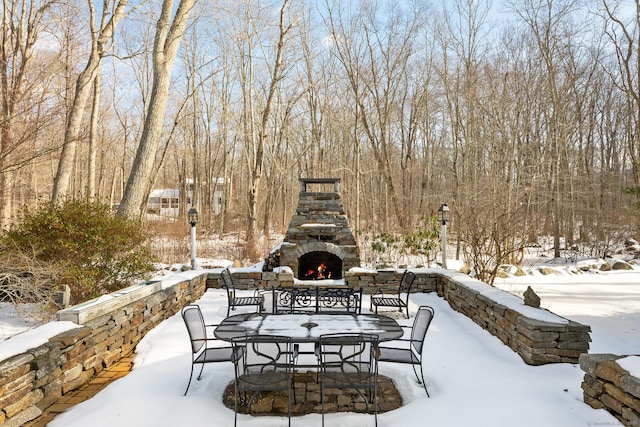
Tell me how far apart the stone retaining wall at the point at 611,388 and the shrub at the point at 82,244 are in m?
6.20

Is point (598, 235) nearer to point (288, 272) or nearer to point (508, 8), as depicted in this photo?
point (508, 8)

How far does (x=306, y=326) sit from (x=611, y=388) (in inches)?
99.3

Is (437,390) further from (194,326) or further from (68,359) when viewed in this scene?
(68,359)

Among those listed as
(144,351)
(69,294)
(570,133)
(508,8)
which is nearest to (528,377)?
(144,351)

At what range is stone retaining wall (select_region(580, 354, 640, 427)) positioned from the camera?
2.70 m

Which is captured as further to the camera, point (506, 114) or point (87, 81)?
point (506, 114)

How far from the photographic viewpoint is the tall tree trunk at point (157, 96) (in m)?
8.33

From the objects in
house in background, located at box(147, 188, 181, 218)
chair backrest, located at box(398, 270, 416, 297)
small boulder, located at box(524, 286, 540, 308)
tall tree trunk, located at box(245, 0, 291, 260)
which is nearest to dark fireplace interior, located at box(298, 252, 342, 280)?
chair backrest, located at box(398, 270, 416, 297)

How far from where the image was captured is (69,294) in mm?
5922

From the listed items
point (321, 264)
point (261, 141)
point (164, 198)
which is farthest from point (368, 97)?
point (164, 198)

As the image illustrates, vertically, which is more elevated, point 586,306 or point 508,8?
point 508,8

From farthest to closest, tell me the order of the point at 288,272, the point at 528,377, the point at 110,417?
1. the point at 288,272
2. the point at 528,377
3. the point at 110,417

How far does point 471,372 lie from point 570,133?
15.6 metres

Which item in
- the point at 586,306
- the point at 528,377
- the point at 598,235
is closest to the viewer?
the point at 528,377
